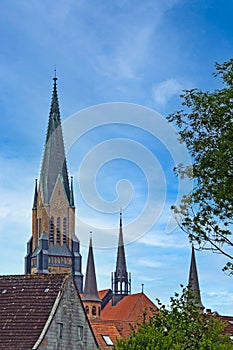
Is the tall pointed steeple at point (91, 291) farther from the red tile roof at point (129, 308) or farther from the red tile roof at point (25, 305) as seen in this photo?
the red tile roof at point (25, 305)

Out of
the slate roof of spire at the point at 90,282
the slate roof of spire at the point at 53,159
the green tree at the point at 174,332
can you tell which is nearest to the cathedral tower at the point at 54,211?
the slate roof of spire at the point at 53,159

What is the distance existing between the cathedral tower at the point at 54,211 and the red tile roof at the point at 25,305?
322ft

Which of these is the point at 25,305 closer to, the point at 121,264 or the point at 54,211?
the point at 121,264

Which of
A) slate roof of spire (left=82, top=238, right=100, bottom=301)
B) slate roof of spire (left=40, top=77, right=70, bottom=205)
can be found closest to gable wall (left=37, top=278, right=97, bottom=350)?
slate roof of spire (left=82, top=238, right=100, bottom=301)

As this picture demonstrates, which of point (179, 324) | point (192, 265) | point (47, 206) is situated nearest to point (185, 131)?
point (179, 324)

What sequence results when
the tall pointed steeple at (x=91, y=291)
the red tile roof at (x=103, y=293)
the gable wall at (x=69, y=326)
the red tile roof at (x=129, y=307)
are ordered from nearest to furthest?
the gable wall at (x=69, y=326), the red tile roof at (x=129, y=307), the tall pointed steeple at (x=91, y=291), the red tile roof at (x=103, y=293)

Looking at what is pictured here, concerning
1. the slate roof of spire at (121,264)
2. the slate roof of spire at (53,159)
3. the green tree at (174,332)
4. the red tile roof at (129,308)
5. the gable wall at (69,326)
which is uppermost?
the slate roof of spire at (53,159)

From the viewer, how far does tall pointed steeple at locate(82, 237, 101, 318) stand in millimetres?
121500

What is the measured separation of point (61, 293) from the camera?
138 ft

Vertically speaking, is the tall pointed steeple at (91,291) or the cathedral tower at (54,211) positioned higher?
the cathedral tower at (54,211)

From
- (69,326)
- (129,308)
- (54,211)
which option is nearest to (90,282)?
(129,308)

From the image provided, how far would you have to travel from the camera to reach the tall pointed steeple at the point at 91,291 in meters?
122

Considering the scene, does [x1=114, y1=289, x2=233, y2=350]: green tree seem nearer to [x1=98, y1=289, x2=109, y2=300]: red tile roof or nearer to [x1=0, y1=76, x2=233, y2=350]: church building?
[x1=0, y1=76, x2=233, y2=350]: church building

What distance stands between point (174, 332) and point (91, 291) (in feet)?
308
